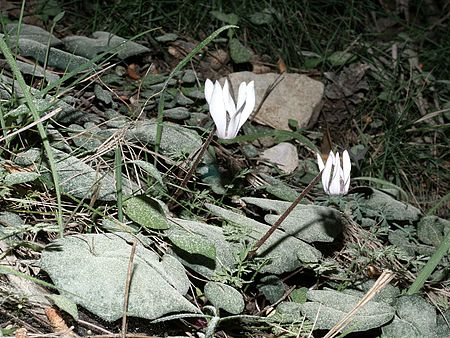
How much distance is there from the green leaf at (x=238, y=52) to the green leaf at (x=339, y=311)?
73.9 inches

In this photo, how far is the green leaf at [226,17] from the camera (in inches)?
152

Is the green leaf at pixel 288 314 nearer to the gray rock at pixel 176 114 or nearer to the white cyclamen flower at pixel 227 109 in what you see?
the white cyclamen flower at pixel 227 109

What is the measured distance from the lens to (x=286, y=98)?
3.71 meters

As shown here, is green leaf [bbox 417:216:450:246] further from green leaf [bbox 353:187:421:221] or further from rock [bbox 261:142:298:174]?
rock [bbox 261:142:298:174]

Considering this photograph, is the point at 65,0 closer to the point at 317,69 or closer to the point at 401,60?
the point at 317,69

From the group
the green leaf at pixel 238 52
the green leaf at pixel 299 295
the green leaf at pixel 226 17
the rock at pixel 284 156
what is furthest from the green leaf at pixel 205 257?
the green leaf at pixel 226 17

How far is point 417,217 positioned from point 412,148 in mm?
875

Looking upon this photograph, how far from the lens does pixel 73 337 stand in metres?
1.70

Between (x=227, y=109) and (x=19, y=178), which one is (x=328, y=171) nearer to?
(x=227, y=109)

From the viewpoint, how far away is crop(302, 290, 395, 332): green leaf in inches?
78.4

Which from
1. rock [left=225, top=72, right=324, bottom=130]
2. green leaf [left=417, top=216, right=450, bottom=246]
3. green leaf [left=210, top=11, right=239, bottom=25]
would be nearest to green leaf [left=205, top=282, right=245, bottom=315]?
green leaf [left=417, top=216, right=450, bottom=246]

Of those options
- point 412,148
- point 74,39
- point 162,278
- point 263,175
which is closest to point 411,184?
point 412,148

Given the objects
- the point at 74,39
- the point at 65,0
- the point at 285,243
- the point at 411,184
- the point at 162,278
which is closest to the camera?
the point at 162,278

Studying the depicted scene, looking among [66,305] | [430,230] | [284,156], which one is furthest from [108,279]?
[284,156]
